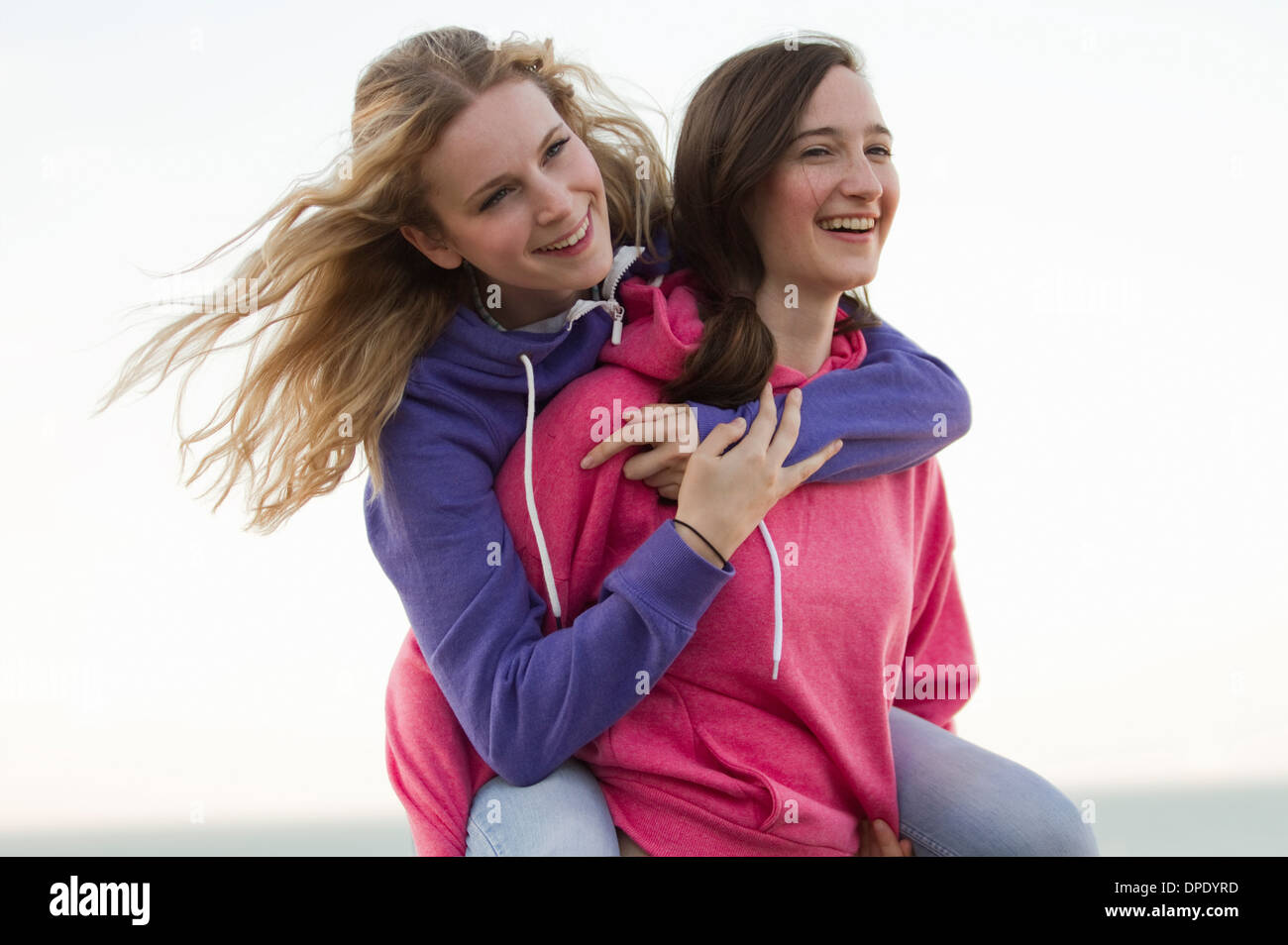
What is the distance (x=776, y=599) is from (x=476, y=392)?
0.51m

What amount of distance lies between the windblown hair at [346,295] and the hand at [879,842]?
0.86 meters

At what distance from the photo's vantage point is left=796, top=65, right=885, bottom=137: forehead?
1884 millimetres

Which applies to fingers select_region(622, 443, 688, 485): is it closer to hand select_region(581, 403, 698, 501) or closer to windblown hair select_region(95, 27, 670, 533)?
hand select_region(581, 403, 698, 501)

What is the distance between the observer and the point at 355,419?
1.79 meters

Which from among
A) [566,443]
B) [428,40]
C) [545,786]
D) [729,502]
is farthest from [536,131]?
[545,786]

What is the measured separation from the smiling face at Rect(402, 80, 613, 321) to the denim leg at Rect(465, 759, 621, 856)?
70 centimetres

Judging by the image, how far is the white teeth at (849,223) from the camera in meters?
1.89

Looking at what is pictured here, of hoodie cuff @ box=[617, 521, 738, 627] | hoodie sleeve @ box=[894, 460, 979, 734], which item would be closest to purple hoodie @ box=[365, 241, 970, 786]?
hoodie cuff @ box=[617, 521, 738, 627]

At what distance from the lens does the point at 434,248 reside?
6.14ft

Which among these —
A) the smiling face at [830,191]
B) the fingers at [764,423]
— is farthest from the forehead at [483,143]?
the fingers at [764,423]

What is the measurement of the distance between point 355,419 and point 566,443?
11.4 inches

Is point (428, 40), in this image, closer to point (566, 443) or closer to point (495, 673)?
point (566, 443)

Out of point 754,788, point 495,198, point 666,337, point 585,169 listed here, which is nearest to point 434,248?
point 495,198

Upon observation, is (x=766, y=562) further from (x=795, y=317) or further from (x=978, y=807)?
(x=978, y=807)
